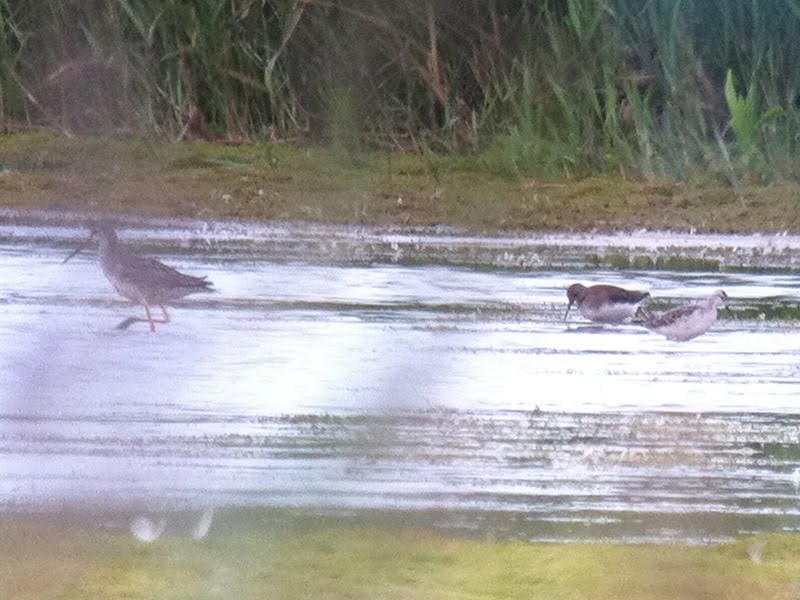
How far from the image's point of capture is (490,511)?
3.62 meters

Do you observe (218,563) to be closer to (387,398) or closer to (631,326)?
(387,398)

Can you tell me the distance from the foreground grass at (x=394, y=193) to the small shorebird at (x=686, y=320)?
7.21 feet

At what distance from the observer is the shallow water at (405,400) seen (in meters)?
3.73

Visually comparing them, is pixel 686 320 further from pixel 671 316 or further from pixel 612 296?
pixel 612 296

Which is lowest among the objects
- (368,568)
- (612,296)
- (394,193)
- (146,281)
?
(394,193)

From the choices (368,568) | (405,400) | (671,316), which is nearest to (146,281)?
(405,400)

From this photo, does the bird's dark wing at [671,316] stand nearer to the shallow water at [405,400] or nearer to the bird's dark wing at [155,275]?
the shallow water at [405,400]

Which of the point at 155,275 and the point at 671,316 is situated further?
the point at 155,275

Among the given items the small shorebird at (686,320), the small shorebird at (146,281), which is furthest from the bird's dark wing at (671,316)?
the small shorebird at (146,281)

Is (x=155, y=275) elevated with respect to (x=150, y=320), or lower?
elevated

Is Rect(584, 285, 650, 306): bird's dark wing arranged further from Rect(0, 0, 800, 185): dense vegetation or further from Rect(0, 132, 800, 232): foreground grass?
Rect(0, 132, 800, 232): foreground grass

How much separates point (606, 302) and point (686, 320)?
13.9 inches

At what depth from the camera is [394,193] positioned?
834 centimetres

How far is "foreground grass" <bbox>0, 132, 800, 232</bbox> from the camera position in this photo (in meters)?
8.11
